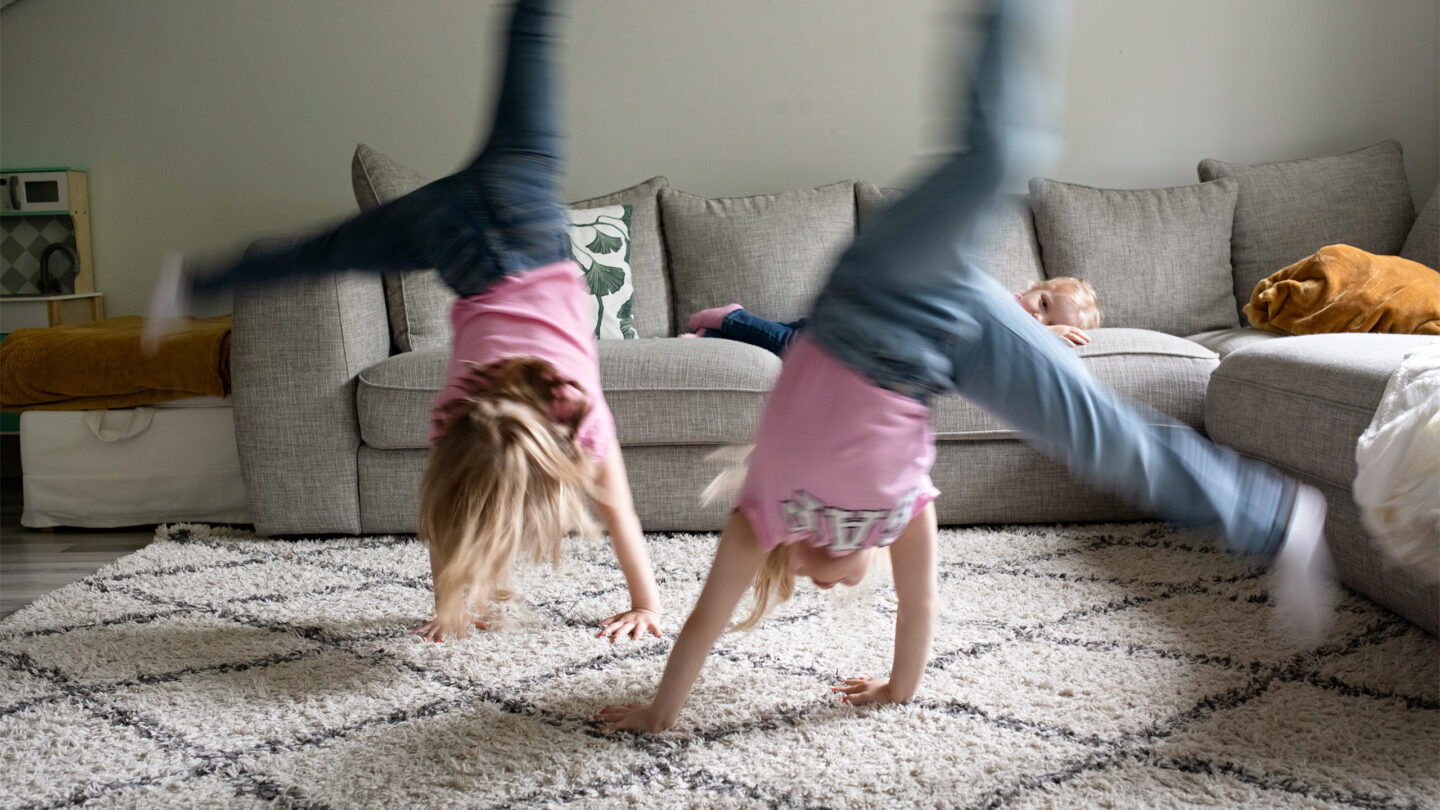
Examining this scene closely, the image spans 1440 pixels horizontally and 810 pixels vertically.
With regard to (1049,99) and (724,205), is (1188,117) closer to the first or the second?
(724,205)

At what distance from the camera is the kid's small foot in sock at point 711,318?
2713mm

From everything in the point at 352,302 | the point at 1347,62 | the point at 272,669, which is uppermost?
the point at 1347,62

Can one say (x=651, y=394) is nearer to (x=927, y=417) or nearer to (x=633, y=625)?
(x=633, y=625)

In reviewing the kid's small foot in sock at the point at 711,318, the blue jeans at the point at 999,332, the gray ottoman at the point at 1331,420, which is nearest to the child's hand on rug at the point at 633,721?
the blue jeans at the point at 999,332

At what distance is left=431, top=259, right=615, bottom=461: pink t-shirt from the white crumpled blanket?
1.08 metres

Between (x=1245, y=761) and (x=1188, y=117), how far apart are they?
2.68 metres

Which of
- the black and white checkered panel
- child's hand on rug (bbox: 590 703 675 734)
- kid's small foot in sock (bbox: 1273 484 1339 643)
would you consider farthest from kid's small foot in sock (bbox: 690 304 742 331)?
the black and white checkered panel

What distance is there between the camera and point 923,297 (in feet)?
3.65

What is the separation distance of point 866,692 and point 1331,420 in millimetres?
924

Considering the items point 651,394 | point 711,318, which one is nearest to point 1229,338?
point 711,318

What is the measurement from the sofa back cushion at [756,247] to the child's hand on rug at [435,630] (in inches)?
54.4

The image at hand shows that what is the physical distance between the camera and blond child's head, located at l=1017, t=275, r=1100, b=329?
2682 millimetres

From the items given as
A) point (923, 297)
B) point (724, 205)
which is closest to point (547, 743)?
point (923, 297)

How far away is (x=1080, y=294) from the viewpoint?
272 centimetres
